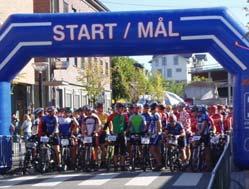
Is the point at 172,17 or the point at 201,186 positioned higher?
the point at 172,17

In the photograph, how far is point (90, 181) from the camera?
15320 mm

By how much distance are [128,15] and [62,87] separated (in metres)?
25.5

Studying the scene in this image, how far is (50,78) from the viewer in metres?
39.2

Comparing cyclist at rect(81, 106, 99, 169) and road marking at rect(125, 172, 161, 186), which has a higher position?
cyclist at rect(81, 106, 99, 169)

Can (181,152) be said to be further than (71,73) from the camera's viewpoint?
No

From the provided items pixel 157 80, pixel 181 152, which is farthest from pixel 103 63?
pixel 181 152

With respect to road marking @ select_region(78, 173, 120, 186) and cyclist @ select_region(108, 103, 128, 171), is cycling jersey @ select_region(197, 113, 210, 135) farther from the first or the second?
road marking @ select_region(78, 173, 120, 186)

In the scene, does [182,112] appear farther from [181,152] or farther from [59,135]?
[59,135]

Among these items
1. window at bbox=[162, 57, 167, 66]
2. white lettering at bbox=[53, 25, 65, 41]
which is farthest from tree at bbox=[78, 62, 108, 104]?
window at bbox=[162, 57, 167, 66]

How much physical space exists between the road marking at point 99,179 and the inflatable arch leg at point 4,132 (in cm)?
295

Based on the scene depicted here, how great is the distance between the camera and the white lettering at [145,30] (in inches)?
683

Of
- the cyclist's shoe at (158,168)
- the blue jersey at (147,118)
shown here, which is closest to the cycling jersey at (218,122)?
the blue jersey at (147,118)

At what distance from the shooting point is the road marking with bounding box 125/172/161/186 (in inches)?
580

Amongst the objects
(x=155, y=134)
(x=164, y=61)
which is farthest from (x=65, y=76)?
(x=164, y=61)
